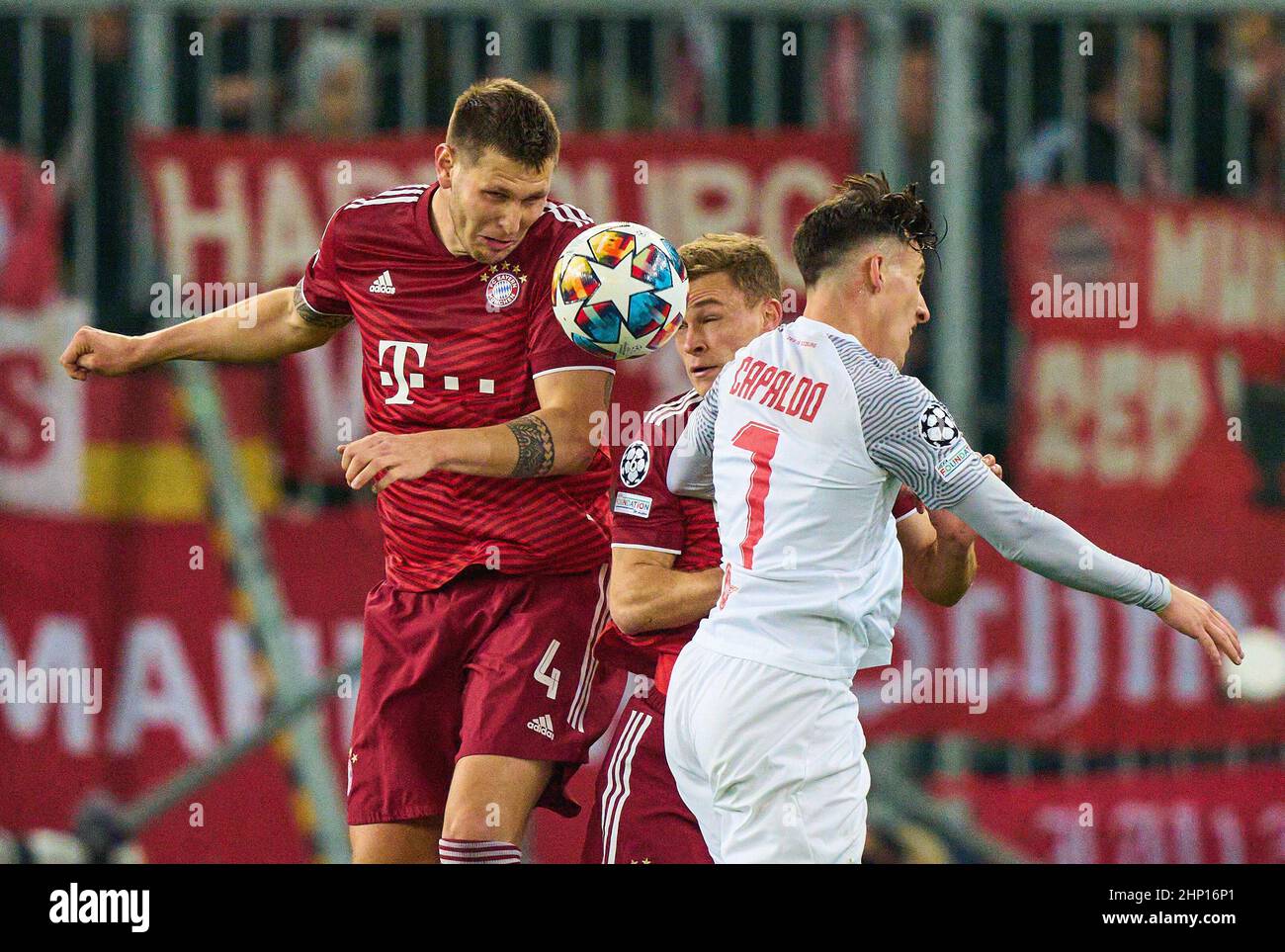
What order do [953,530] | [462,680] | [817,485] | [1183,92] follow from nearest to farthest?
[817,485] < [953,530] < [462,680] < [1183,92]

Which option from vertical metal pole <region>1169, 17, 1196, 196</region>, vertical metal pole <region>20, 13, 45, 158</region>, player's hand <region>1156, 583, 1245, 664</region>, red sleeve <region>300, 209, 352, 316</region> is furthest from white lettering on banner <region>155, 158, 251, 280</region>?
player's hand <region>1156, 583, 1245, 664</region>

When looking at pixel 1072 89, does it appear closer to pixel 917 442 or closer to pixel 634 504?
pixel 634 504

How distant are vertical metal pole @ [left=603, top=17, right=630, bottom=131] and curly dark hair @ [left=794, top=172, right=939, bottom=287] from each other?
8.88 ft

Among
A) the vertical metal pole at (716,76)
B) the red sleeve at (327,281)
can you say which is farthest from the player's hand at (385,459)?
the vertical metal pole at (716,76)

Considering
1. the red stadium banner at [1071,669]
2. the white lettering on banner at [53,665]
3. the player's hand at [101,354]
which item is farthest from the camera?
the red stadium banner at [1071,669]

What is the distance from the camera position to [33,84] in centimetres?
778

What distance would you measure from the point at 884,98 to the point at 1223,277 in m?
1.49

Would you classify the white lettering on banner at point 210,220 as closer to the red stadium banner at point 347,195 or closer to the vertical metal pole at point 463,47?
the red stadium banner at point 347,195

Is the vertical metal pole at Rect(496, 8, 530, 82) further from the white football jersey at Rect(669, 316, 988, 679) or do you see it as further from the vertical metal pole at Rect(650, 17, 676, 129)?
the white football jersey at Rect(669, 316, 988, 679)

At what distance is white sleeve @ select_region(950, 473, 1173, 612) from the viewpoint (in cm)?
484

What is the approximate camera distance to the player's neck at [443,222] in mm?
5824

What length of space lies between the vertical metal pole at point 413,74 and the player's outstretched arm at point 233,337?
174cm

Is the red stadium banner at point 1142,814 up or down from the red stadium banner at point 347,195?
down

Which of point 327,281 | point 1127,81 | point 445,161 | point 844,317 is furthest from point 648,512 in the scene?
point 1127,81
